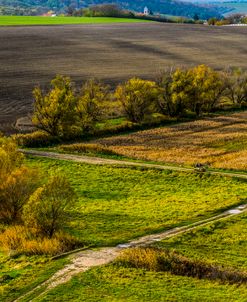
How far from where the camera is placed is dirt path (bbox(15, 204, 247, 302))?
28886 mm

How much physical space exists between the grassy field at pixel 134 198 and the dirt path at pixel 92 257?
0.81 m

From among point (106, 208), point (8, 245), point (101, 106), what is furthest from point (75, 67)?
point (8, 245)

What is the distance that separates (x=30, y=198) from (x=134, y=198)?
11.4 meters

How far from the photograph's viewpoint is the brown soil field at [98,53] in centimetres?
9306

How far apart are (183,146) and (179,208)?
76.5ft

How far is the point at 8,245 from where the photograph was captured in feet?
113

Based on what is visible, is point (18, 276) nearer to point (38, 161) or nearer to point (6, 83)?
point (38, 161)

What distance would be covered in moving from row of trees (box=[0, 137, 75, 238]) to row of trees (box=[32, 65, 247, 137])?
74.2ft

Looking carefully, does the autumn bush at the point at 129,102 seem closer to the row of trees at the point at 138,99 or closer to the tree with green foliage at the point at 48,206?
the row of trees at the point at 138,99

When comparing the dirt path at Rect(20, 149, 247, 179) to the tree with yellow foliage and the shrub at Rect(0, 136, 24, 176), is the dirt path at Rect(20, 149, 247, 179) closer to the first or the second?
the shrub at Rect(0, 136, 24, 176)

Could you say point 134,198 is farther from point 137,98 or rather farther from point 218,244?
point 137,98

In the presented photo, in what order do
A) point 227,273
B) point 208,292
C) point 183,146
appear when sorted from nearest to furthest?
point 208,292 → point 227,273 → point 183,146

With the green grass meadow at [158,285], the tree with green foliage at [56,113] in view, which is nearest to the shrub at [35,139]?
the tree with green foliage at [56,113]

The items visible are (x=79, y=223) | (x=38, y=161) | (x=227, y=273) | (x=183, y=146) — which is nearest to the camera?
(x=227, y=273)
